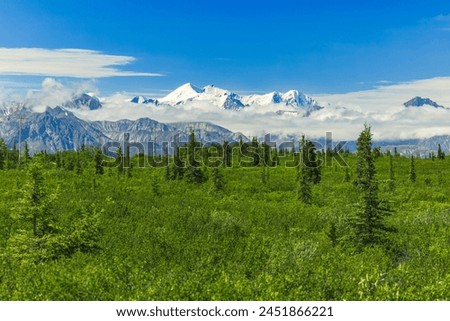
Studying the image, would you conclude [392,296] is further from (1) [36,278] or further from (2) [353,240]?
(2) [353,240]

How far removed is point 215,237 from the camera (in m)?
44.7

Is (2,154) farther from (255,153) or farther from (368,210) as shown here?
(368,210)

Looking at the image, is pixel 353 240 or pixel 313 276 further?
pixel 353 240

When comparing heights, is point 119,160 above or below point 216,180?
above

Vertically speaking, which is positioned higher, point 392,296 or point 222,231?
point 392,296

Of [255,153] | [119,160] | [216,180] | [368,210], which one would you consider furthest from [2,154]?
[368,210]

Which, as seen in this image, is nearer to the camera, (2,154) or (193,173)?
(193,173)

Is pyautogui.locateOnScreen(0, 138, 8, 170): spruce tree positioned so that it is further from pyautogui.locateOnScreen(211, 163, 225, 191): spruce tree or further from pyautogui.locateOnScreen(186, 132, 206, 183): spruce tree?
pyautogui.locateOnScreen(211, 163, 225, 191): spruce tree

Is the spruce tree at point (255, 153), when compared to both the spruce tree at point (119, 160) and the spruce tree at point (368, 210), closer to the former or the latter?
the spruce tree at point (119, 160)

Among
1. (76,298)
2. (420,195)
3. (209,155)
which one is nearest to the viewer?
(76,298)

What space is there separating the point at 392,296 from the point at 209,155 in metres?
115

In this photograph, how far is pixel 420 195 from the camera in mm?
77062

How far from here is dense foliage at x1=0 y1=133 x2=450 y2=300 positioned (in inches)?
753
